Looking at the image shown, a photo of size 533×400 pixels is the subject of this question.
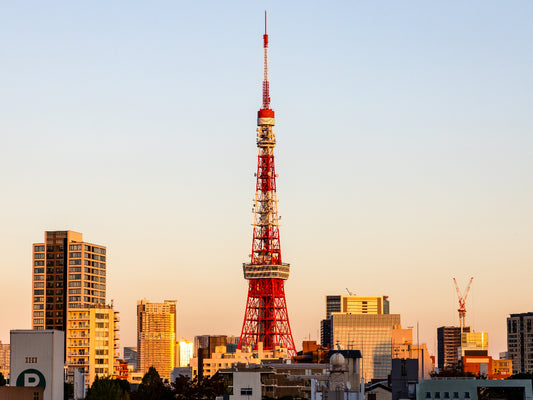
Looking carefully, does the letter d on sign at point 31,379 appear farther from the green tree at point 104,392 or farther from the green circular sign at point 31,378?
the green tree at point 104,392

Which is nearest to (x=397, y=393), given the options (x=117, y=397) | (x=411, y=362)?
(x=411, y=362)

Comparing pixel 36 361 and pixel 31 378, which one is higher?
pixel 36 361

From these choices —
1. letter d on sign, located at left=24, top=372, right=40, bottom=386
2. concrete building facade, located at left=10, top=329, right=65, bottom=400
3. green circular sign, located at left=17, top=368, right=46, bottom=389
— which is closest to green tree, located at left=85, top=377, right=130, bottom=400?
concrete building facade, located at left=10, top=329, right=65, bottom=400

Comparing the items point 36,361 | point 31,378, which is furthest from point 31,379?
point 36,361

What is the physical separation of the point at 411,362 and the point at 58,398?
49.4m

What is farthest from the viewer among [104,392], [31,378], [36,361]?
[36,361]

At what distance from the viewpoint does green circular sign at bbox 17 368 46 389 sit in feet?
538

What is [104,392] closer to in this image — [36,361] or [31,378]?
[31,378]

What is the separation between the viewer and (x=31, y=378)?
164 metres

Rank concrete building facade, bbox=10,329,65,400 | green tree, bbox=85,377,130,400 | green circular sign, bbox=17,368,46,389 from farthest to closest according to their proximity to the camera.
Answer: concrete building facade, bbox=10,329,65,400, green circular sign, bbox=17,368,46,389, green tree, bbox=85,377,130,400

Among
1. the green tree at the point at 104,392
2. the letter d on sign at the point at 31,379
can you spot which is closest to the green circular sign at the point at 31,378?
the letter d on sign at the point at 31,379

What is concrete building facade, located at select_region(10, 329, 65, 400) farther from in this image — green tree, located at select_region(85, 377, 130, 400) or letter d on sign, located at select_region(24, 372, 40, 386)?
green tree, located at select_region(85, 377, 130, 400)

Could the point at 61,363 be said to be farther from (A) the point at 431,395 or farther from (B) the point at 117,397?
(A) the point at 431,395

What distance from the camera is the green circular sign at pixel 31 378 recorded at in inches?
6451
